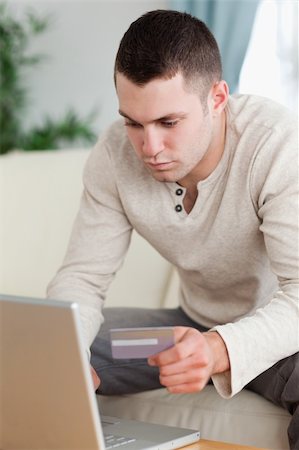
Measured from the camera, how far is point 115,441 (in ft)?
4.99

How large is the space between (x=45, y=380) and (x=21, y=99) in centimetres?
363

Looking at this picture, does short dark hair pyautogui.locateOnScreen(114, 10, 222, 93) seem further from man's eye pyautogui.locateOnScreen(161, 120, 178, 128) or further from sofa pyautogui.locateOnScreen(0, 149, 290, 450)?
sofa pyautogui.locateOnScreen(0, 149, 290, 450)

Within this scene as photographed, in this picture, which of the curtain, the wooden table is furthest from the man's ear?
the curtain

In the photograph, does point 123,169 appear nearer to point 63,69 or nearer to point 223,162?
point 223,162

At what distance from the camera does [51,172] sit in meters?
2.90

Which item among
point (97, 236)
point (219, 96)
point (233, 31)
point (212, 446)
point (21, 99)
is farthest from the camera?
point (21, 99)

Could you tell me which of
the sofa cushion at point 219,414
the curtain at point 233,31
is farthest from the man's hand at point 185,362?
the curtain at point 233,31

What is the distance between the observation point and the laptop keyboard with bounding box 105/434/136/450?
149cm

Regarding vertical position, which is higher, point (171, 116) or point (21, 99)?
point (171, 116)

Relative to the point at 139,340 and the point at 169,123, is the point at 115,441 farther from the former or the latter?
the point at 169,123

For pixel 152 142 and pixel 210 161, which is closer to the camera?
pixel 152 142

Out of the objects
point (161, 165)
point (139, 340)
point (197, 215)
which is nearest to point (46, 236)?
point (197, 215)

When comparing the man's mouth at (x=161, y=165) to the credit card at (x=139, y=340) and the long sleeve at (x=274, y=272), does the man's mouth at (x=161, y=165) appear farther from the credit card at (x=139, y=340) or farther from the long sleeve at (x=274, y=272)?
the credit card at (x=139, y=340)

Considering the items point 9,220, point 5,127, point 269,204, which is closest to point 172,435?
point 269,204
